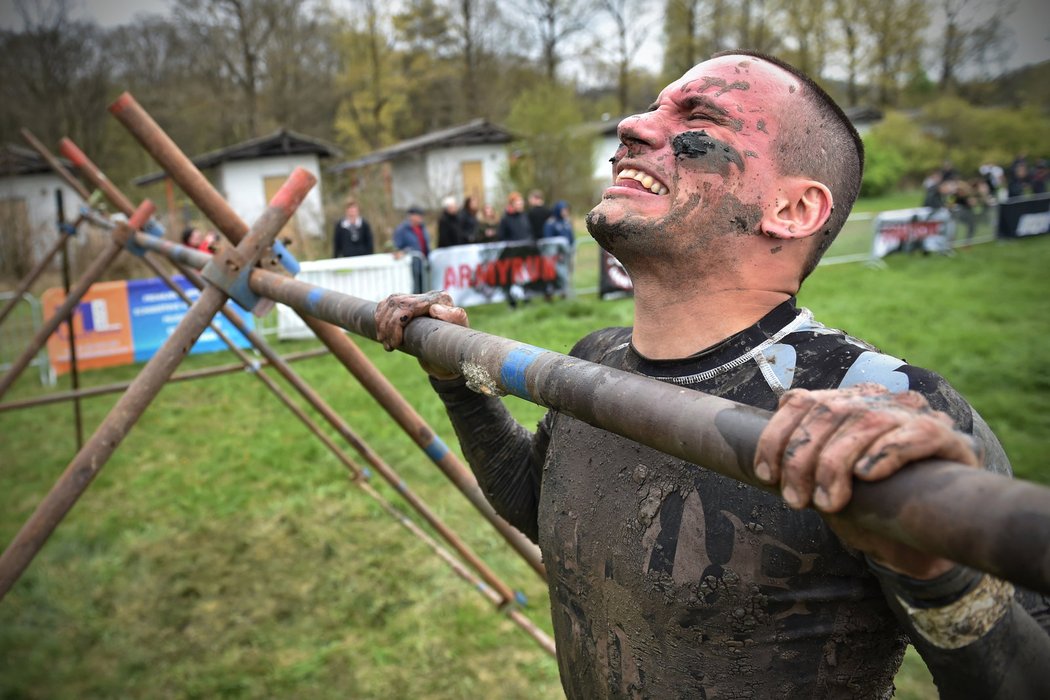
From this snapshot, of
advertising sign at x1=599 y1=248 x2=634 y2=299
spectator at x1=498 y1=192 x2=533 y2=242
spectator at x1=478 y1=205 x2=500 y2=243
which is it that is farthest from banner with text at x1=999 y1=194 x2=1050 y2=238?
spectator at x1=478 y1=205 x2=500 y2=243

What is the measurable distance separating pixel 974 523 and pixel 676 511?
603mm

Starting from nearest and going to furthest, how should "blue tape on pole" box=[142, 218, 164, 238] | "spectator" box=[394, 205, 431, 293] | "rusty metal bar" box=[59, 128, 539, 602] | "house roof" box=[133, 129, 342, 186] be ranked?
"rusty metal bar" box=[59, 128, 539, 602]
"blue tape on pole" box=[142, 218, 164, 238]
"spectator" box=[394, 205, 431, 293]
"house roof" box=[133, 129, 342, 186]

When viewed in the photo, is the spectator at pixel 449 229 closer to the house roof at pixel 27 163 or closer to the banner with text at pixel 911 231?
the banner with text at pixel 911 231

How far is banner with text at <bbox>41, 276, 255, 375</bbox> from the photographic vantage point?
899 centimetres

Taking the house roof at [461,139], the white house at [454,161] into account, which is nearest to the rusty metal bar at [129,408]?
the white house at [454,161]

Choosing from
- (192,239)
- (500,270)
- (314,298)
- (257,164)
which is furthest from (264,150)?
(314,298)

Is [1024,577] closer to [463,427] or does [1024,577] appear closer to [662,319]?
[662,319]

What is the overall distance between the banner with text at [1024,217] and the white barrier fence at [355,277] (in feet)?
45.2

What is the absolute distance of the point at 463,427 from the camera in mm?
1758

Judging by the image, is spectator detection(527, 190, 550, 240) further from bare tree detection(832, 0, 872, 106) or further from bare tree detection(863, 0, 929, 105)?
bare tree detection(832, 0, 872, 106)

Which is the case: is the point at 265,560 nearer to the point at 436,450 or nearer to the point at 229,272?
the point at 436,450

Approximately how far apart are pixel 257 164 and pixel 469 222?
1430 centimetres

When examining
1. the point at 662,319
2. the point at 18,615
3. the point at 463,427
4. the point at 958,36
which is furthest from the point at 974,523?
the point at 958,36

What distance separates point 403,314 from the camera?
1.58m
